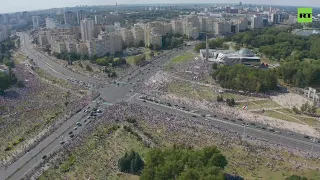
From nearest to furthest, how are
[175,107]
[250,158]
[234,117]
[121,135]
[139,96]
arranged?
1. [250,158]
2. [121,135]
3. [234,117]
4. [175,107]
5. [139,96]

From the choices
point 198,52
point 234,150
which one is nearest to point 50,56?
point 198,52

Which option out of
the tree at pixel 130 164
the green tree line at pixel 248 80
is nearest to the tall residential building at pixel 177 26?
the green tree line at pixel 248 80

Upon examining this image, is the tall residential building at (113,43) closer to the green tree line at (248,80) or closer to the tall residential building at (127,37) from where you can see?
the tall residential building at (127,37)

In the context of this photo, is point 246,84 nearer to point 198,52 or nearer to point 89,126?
point 89,126

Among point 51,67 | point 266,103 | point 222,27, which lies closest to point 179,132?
point 266,103

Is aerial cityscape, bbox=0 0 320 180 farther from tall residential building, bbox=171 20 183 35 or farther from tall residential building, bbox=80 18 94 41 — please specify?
tall residential building, bbox=171 20 183 35

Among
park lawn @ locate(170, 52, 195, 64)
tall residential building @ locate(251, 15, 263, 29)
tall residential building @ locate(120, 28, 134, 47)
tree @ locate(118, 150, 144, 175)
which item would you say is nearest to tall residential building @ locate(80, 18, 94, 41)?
tall residential building @ locate(120, 28, 134, 47)
